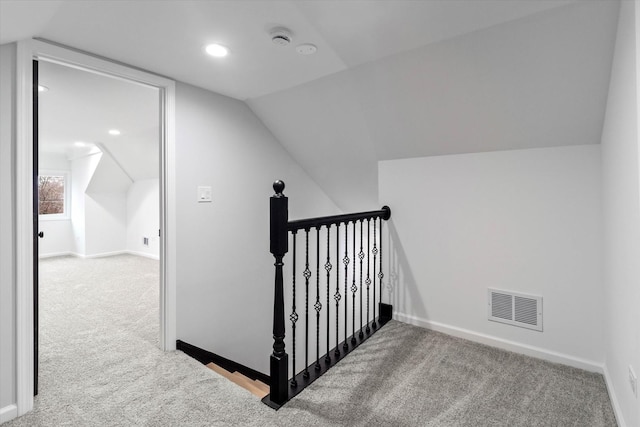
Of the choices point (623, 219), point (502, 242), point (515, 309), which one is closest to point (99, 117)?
point (502, 242)

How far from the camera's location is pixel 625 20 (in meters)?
1.31

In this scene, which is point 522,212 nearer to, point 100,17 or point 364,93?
point 364,93

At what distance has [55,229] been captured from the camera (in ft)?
21.3

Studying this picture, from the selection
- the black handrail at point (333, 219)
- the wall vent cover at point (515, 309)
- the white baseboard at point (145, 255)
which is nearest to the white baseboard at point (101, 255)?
the white baseboard at point (145, 255)

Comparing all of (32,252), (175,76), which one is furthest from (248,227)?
(32,252)

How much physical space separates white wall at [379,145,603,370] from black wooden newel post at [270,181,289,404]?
52.0 inches

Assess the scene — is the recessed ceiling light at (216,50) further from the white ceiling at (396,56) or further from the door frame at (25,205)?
the door frame at (25,205)

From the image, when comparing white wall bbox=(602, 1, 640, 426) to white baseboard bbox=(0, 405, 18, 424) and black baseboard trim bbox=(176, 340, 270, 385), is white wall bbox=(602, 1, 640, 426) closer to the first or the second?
black baseboard trim bbox=(176, 340, 270, 385)

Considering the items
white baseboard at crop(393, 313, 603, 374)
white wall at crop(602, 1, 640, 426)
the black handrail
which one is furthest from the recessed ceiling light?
white baseboard at crop(393, 313, 603, 374)

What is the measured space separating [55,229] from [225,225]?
5624 mm

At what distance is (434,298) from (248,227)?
1.69 m

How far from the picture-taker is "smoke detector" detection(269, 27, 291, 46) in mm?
1787

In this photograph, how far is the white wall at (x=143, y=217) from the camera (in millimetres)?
6082

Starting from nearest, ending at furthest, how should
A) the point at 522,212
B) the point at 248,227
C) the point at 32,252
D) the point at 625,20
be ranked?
1. the point at 625,20
2. the point at 32,252
3. the point at 522,212
4. the point at 248,227
